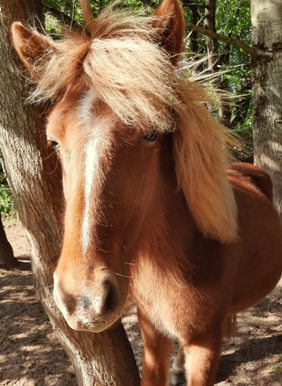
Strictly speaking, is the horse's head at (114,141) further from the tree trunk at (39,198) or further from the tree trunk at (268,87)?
the tree trunk at (268,87)

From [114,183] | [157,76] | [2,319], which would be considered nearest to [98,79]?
[157,76]

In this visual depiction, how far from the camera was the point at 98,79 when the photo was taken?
5.00ft

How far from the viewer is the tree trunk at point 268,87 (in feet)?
12.3

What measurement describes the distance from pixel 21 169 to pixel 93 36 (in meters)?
0.84

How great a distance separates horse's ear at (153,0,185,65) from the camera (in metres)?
1.56

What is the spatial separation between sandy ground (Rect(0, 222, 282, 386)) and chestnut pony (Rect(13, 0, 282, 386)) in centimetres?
120

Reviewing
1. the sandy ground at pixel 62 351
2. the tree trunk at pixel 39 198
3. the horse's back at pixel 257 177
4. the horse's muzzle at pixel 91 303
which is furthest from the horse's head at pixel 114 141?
the sandy ground at pixel 62 351

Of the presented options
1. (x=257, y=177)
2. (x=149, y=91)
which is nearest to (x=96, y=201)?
(x=149, y=91)

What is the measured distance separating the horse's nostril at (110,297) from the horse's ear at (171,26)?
3.25 feet

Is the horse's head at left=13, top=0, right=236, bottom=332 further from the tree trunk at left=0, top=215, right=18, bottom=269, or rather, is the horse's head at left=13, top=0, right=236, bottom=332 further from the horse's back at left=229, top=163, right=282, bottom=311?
the tree trunk at left=0, top=215, right=18, bottom=269

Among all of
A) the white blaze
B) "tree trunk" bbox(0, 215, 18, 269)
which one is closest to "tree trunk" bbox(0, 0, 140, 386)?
the white blaze

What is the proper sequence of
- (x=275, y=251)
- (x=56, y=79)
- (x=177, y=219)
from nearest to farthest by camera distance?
Result: (x=56, y=79)
(x=177, y=219)
(x=275, y=251)

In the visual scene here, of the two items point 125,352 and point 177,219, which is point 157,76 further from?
point 125,352

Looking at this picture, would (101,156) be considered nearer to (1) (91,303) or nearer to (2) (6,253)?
(1) (91,303)
